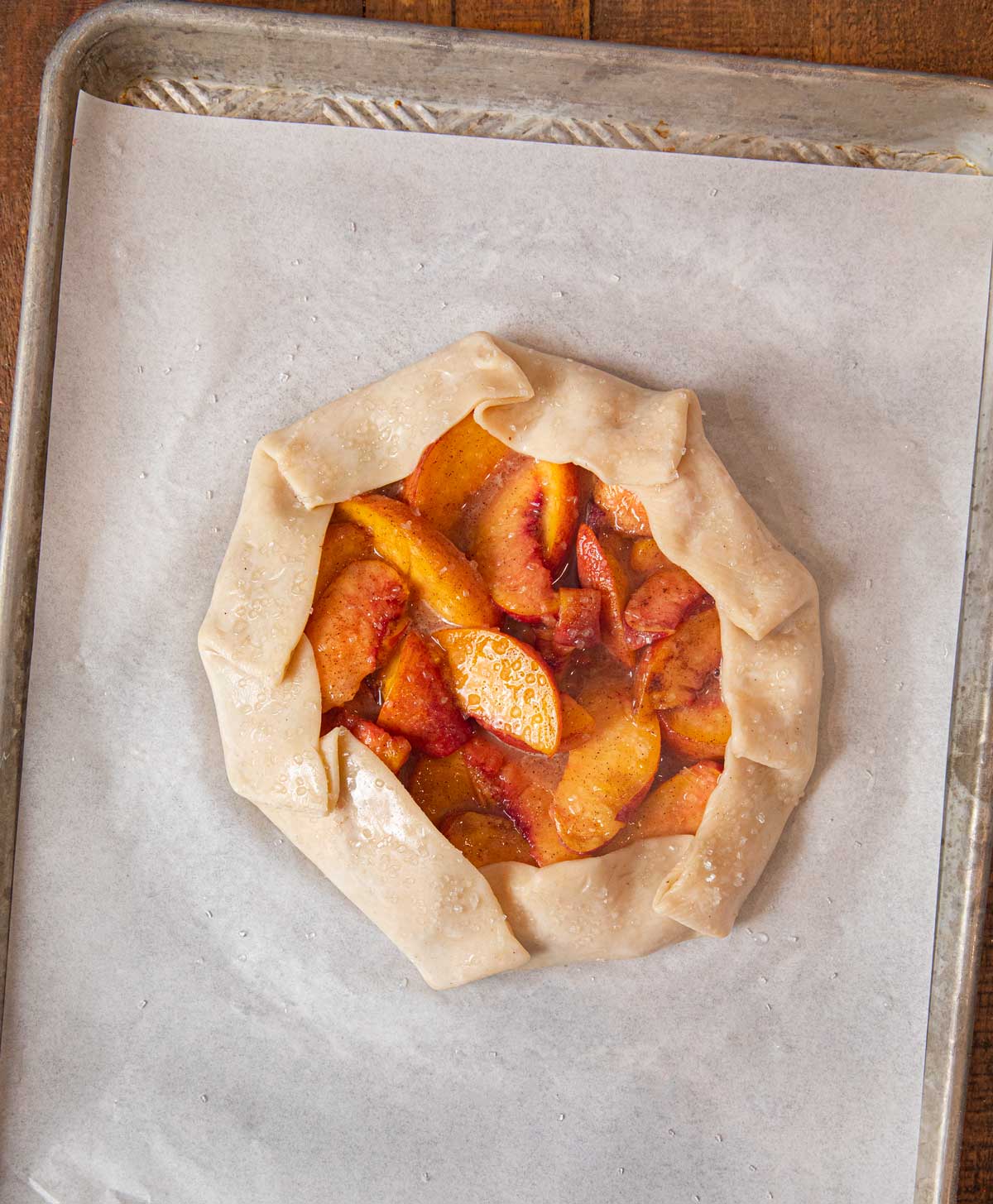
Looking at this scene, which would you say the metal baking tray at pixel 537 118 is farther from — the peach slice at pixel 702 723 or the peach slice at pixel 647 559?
the peach slice at pixel 647 559

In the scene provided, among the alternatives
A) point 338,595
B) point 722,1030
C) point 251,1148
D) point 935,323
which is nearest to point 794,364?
point 935,323

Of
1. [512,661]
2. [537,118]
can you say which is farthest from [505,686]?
[537,118]

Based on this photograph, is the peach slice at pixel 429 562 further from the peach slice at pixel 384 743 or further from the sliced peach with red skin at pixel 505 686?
the peach slice at pixel 384 743

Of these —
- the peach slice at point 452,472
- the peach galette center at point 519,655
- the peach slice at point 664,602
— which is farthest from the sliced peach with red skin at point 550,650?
the peach slice at point 452,472

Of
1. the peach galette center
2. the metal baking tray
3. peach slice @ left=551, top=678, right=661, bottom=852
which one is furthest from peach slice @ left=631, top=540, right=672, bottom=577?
the metal baking tray

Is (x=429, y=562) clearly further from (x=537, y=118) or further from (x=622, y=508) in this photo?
(x=537, y=118)

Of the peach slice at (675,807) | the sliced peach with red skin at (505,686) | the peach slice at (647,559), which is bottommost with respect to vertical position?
the peach slice at (675,807)

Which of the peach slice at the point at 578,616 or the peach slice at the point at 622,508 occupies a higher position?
the peach slice at the point at 622,508

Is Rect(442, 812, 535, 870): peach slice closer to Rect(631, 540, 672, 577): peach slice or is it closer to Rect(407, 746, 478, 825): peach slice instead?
Rect(407, 746, 478, 825): peach slice
